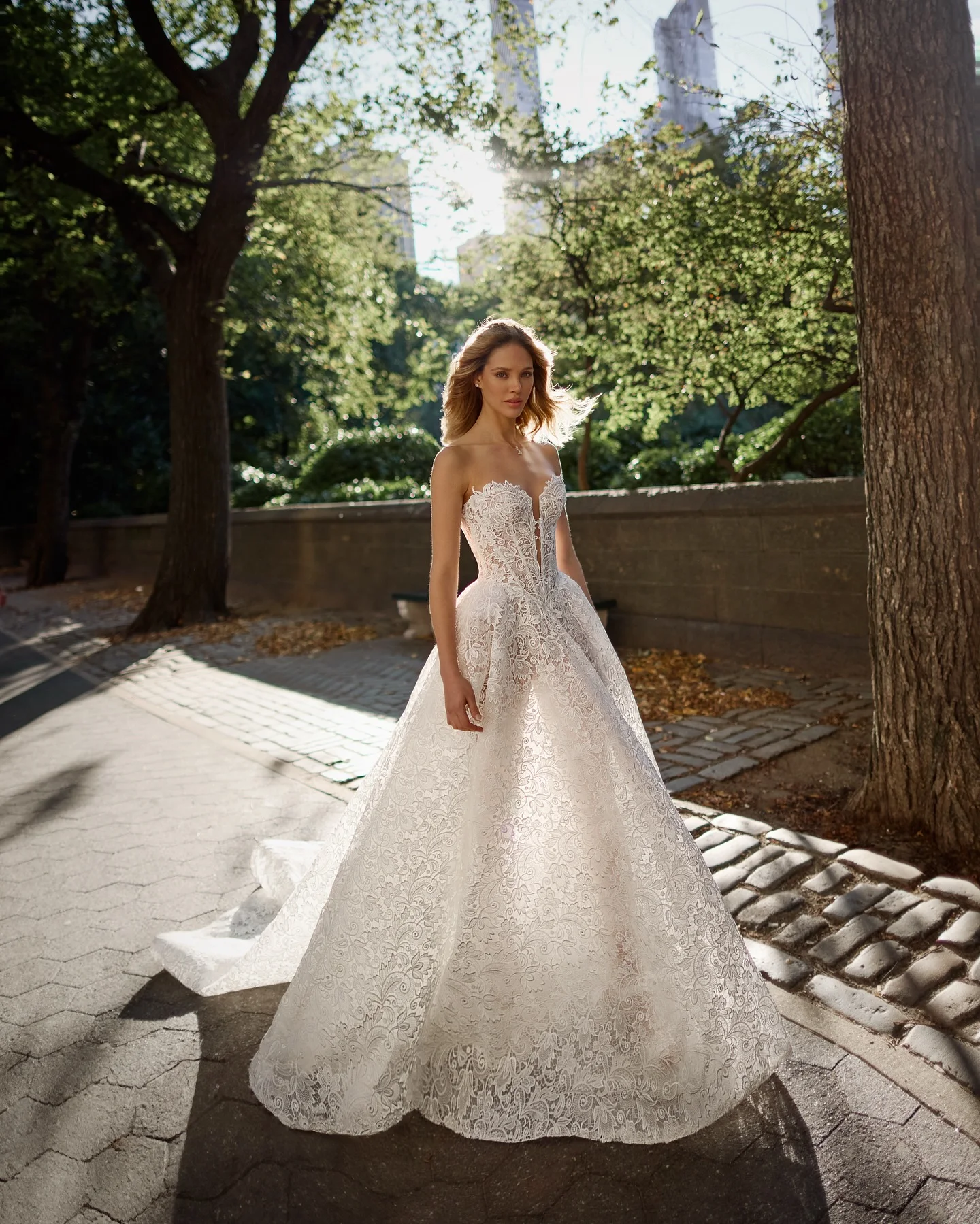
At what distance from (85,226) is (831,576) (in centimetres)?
1570

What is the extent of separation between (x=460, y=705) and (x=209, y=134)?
12.7 m

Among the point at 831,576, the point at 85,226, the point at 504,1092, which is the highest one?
the point at 85,226

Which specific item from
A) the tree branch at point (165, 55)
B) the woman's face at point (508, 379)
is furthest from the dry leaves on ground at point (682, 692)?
the tree branch at point (165, 55)

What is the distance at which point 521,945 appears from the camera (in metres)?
2.64

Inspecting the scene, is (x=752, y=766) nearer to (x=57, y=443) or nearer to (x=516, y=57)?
(x=516, y=57)

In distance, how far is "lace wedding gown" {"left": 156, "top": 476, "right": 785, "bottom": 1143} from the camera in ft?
8.27

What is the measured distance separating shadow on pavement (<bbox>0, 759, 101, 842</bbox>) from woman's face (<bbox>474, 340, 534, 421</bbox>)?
3809 millimetres

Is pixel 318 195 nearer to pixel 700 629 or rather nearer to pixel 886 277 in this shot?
pixel 700 629

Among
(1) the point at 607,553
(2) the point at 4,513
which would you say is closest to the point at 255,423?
(2) the point at 4,513

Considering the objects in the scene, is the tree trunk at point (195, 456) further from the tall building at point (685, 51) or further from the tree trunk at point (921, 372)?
the tree trunk at point (921, 372)

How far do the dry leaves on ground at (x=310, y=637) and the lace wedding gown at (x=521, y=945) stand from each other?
8009 millimetres

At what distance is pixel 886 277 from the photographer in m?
3.96

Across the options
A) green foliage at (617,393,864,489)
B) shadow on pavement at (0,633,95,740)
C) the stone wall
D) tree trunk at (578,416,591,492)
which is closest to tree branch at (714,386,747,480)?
green foliage at (617,393,864,489)

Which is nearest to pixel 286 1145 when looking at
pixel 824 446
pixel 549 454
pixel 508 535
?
pixel 508 535
